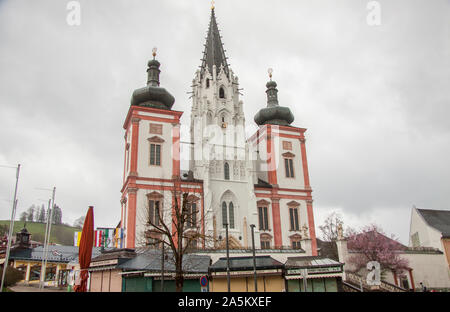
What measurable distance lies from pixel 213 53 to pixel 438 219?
3330 centimetres

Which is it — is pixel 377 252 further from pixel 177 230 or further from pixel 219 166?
pixel 177 230

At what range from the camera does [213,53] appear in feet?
151


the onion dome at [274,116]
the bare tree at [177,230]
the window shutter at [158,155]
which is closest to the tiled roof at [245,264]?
the bare tree at [177,230]

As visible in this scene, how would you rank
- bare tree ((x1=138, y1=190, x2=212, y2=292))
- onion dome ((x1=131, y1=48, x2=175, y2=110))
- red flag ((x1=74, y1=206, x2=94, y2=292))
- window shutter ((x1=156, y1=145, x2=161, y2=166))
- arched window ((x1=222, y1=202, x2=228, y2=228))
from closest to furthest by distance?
red flag ((x1=74, y1=206, x2=94, y2=292)), bare tree ((x1=138, y1=190, x2=212, y2=292)), window shutter ((x1=156, y1=145, x2=161, y2=166)), arched window ((x1=222, y1=202, x2=228, y2=228)), onion dome ((x1=131, y1=48, x2=175, y2=110))

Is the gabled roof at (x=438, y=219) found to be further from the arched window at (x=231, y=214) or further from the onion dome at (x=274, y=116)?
the arched window at (x=231, y=214)

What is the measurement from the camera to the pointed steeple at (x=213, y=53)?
4511 cm

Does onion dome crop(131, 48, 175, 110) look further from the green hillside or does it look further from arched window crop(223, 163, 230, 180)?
the green hillside

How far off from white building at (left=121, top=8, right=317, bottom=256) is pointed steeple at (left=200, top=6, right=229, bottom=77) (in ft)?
0.52

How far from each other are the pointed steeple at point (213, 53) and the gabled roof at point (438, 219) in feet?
95.4

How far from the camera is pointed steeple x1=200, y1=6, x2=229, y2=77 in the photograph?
4511 centimetres

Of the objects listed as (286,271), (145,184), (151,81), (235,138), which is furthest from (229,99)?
(286,271)

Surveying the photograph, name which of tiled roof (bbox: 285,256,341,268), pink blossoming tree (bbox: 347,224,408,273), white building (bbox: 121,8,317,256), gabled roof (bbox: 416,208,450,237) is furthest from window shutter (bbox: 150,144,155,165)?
gabled roof (bbox: 416,208,450,237)
